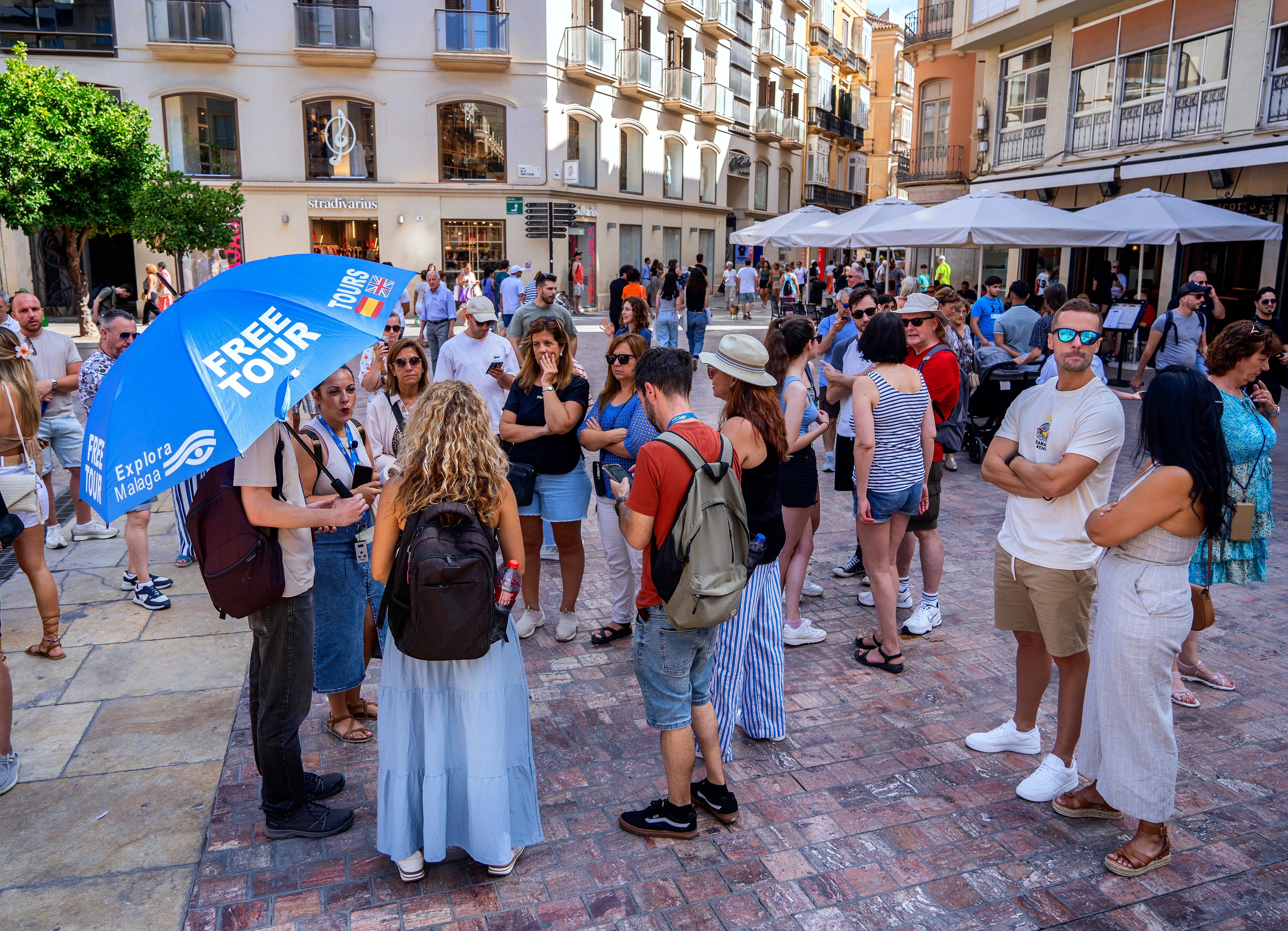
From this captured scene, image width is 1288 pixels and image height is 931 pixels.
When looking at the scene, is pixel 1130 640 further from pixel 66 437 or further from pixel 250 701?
pixel 66 437

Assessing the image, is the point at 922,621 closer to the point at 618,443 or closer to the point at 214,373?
the point at 618,443

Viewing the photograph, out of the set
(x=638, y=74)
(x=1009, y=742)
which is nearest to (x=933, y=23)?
(x=638, y=74)

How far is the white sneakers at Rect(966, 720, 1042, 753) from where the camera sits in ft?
13.3

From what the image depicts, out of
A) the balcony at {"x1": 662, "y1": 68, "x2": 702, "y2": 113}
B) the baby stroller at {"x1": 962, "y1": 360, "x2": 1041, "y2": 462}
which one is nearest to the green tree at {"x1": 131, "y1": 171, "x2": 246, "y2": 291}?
the balcony at {"x1": 662, "y1": 68, "x2": 702, "y2": 113}

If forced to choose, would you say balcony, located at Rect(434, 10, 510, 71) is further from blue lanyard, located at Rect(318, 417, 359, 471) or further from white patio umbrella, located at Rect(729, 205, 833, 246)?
blue lanyard, located at Rect(318, 417, 359, 471)

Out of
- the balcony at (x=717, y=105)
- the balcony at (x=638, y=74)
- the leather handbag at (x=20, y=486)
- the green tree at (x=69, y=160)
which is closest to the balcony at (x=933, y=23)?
the balcony at (x=638, y=74)

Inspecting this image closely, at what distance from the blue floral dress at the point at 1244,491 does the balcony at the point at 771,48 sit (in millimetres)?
40837

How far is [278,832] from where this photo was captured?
342 centimetres

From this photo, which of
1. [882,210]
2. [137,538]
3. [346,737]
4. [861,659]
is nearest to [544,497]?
[346,737]

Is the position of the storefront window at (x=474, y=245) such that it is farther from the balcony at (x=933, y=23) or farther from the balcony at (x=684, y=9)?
the balcony at (x=933, y=23)

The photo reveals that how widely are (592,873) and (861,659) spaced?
2.26m

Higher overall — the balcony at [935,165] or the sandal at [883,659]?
the balcony at [935,165]

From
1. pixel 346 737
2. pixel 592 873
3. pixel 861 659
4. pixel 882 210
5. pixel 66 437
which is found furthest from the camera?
pixel 882 210

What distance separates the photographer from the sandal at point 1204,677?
468cm
